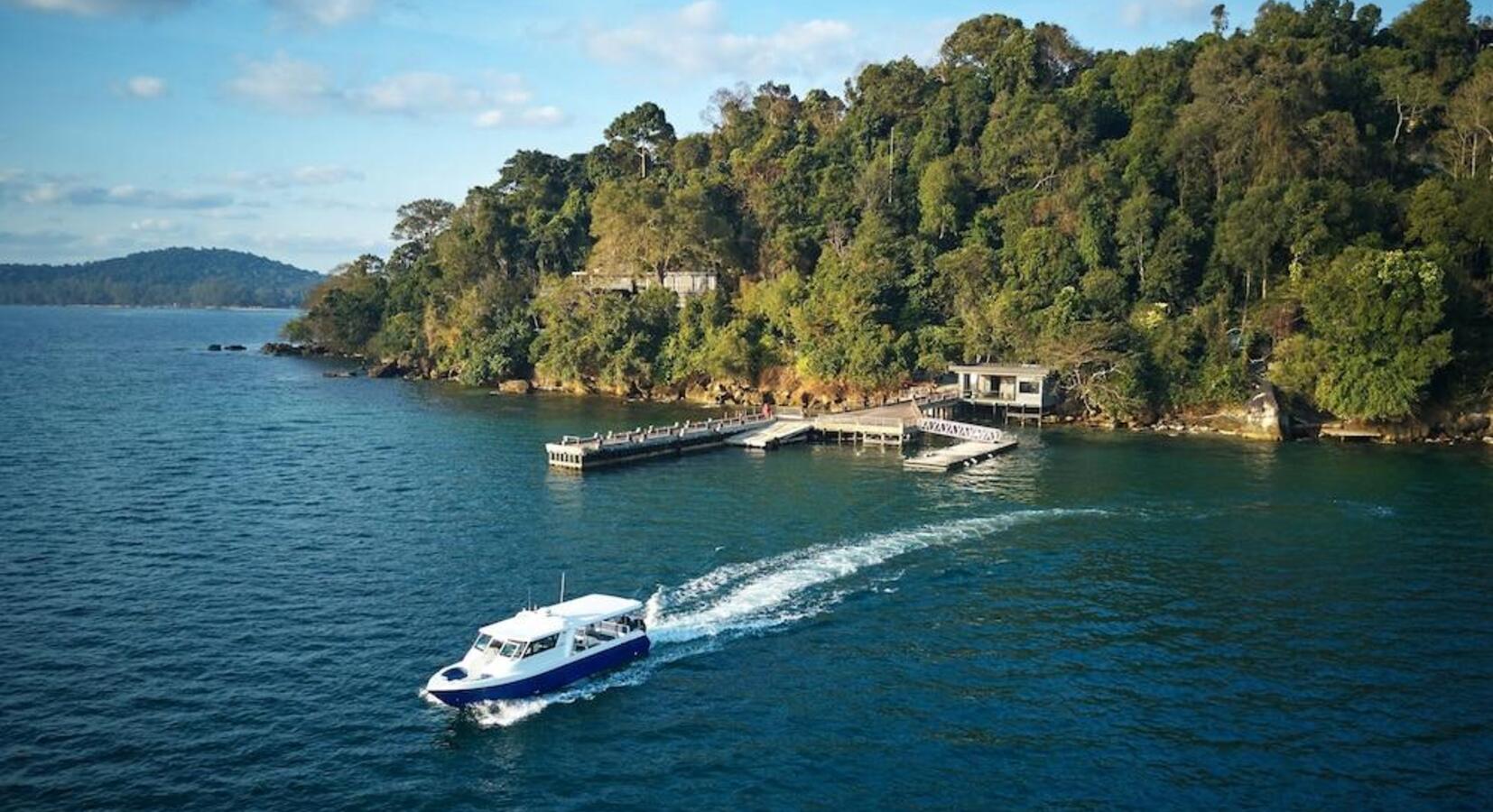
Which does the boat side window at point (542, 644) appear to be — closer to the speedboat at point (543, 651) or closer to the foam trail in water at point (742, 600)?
the speedboat at point (543, 651)

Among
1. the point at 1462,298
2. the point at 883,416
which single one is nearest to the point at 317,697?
the point at 883,416

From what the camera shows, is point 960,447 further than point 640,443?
Yes

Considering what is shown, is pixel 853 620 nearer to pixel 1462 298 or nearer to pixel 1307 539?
pixel 1307 539

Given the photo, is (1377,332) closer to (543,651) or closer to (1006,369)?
(1006,369)

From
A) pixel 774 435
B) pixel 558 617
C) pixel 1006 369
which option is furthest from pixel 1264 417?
pixel 558 617

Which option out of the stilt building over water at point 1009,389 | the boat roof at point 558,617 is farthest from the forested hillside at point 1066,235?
the boat roof at point 558,617

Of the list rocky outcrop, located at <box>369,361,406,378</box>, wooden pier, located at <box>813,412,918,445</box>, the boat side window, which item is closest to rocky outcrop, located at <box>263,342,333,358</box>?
rocky outcrop, located at <box>369,361,406,378</box>
